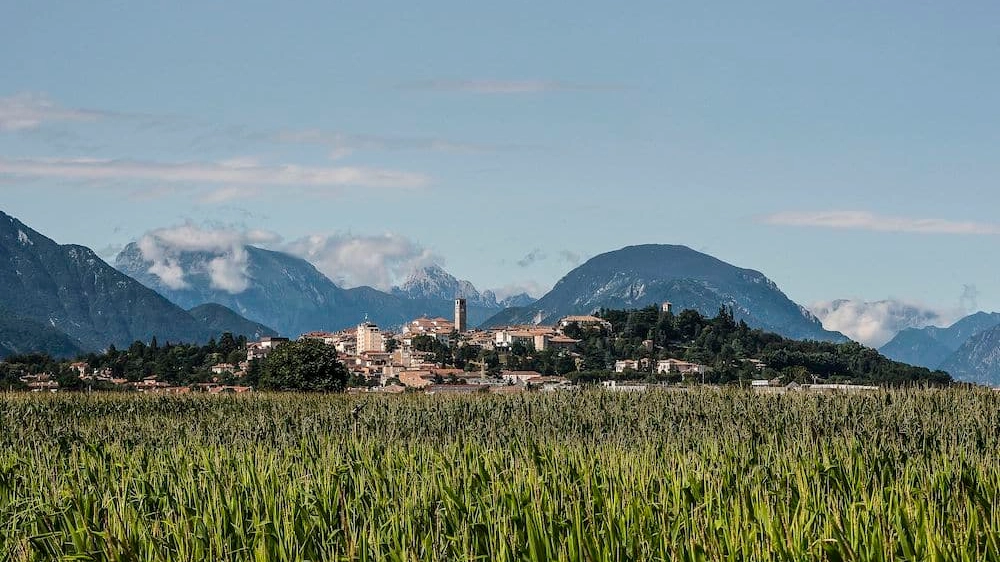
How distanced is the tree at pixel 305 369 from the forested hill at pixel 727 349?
178ft

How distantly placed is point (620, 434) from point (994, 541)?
1025cm

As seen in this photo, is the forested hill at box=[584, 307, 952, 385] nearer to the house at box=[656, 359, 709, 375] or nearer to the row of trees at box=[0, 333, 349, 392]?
the house at box=[656, 359, 709, 375]

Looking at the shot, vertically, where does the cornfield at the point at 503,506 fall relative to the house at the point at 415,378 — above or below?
below

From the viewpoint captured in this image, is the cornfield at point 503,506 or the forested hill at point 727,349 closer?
the cornfield at point 503,506

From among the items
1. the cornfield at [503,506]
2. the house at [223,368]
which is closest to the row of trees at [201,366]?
the house at [223,368]

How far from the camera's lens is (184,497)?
10977 millimetres

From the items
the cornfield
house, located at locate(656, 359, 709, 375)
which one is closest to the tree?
the cornfield

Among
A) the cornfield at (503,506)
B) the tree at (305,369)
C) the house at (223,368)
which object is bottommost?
the cornfield at (503,506)

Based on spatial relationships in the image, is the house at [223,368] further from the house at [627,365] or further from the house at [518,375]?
the house at [627,365]

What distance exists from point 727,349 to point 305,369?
103 meters

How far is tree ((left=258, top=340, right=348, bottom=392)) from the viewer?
211 feet

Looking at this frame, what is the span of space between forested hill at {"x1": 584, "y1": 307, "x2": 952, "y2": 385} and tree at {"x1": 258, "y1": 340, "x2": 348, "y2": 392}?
54.3 metres

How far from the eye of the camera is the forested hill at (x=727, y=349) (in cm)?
12900

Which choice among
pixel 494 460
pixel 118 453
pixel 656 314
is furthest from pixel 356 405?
pixel 656 314
